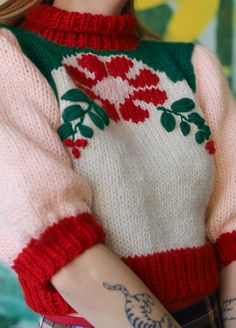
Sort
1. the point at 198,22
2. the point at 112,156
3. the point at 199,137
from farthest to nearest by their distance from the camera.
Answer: the point at 198,22, the point at 199,137, the point at 112,156

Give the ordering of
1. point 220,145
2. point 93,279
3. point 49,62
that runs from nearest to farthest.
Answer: point 93,279, point 49,62, point 220,145

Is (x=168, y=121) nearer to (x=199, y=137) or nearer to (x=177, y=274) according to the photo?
(x=199, y=137)

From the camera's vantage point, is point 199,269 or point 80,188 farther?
point 199,269

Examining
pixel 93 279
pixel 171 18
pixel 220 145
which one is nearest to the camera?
pixel 93 279

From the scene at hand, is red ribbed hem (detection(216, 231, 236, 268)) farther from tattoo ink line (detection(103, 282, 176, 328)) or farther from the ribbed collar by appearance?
the ribbed collar

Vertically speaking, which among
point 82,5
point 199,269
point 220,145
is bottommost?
point 199,269

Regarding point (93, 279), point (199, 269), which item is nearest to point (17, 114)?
point (93, 279)

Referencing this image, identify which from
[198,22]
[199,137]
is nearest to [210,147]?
[199,137]

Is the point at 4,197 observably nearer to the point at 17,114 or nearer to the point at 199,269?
the point at 17,114
